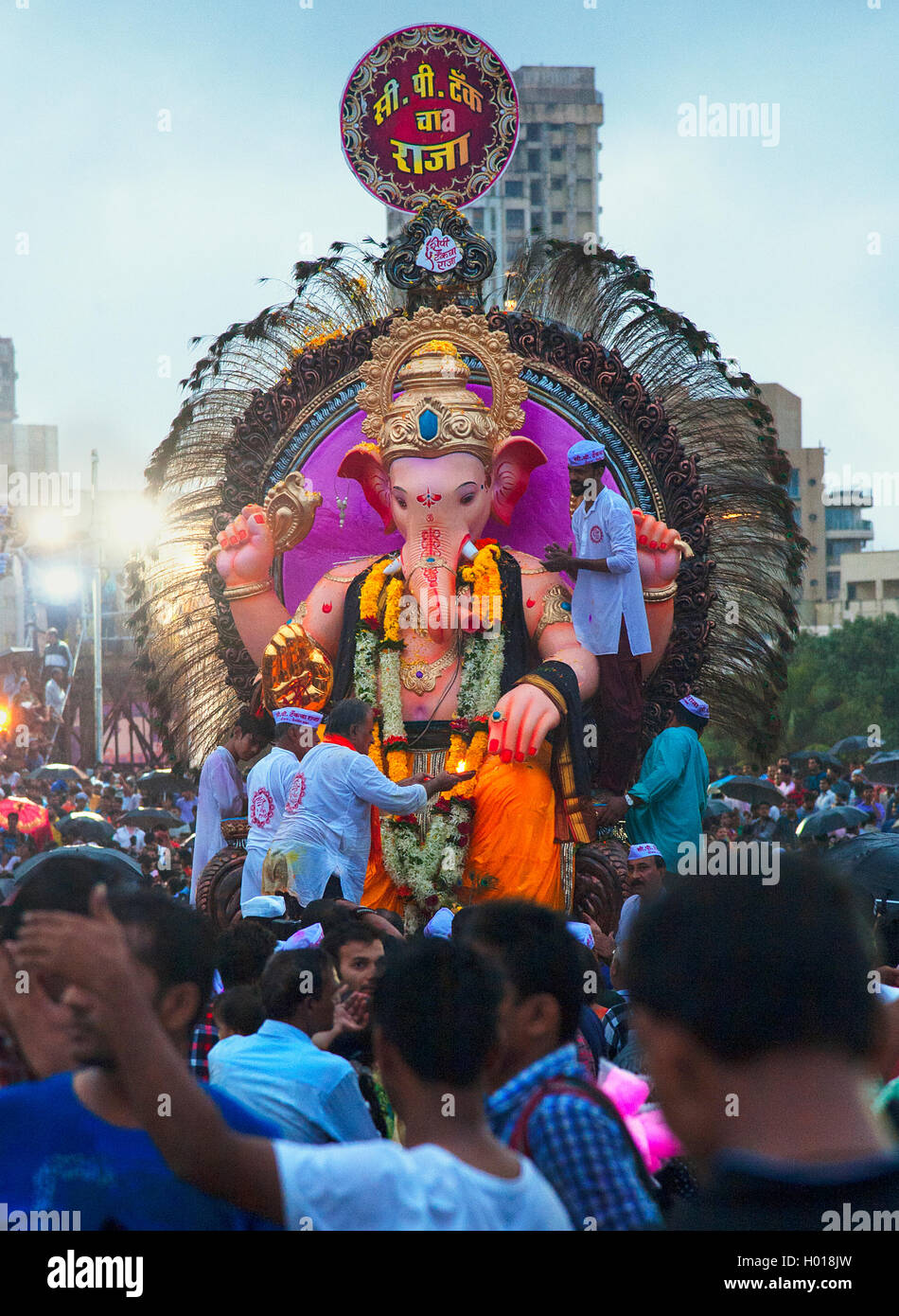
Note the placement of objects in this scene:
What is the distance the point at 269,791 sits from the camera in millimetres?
7344

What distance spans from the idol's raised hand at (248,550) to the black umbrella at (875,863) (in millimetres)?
3864

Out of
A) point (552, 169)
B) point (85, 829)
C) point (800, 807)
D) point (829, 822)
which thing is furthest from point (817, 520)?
point (85, 829)

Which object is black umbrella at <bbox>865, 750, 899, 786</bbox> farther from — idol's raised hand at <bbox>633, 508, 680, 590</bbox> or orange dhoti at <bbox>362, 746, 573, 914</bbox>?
orange dhoti at <bbox>362, 746, 573, 914</bbox>

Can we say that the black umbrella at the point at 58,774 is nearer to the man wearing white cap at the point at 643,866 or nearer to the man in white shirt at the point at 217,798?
the man in white shirt at the point at 217,798

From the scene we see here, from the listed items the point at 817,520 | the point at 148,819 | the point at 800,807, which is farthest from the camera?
the point at 817,520

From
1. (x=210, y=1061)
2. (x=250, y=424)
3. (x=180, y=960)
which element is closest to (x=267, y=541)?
(x=250, y=424)

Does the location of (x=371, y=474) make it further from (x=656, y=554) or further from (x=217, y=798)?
(x=217, y=798)

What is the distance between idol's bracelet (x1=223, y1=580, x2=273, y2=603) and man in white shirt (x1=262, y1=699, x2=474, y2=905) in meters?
2.64

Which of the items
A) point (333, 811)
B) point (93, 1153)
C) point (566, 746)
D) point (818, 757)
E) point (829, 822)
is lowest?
point (829, 822)

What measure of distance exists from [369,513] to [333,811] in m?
3.50

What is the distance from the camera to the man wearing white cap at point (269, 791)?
7328 mm

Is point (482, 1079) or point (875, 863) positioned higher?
point (482, 1079)

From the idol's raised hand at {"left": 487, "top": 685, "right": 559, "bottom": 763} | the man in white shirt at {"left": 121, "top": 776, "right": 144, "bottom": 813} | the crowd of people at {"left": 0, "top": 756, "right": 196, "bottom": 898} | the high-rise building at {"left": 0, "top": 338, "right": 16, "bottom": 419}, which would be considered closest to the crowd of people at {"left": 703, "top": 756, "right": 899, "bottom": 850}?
the idol's raised hand at {"left": 487, "top": 685, "right": 559, "bottom": 763}
